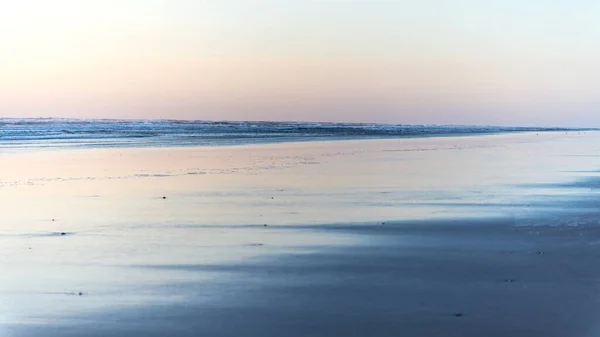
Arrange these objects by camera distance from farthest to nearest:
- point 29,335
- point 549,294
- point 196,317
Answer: point 549,294, point 196,317, point 29,335

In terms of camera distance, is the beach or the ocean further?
the ocean

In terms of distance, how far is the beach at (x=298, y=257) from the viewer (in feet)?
18.7

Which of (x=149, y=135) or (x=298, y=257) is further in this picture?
(x=149, y=135)

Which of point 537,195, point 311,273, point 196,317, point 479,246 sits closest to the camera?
point 196,317

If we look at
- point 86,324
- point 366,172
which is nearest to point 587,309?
point 86,324

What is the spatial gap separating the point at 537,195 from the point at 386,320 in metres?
8.80

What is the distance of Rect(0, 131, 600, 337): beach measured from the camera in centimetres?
569

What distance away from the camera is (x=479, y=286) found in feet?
21.9

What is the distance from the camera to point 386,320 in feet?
18.6

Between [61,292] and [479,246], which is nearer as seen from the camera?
[61,292]

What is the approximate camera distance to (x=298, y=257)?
8039mm

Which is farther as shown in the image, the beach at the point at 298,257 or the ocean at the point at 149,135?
the ocean at the point at 149,135

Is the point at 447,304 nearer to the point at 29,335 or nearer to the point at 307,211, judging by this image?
the point at 29,335

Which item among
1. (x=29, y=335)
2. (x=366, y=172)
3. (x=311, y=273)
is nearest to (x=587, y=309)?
(x=311, y=273)
